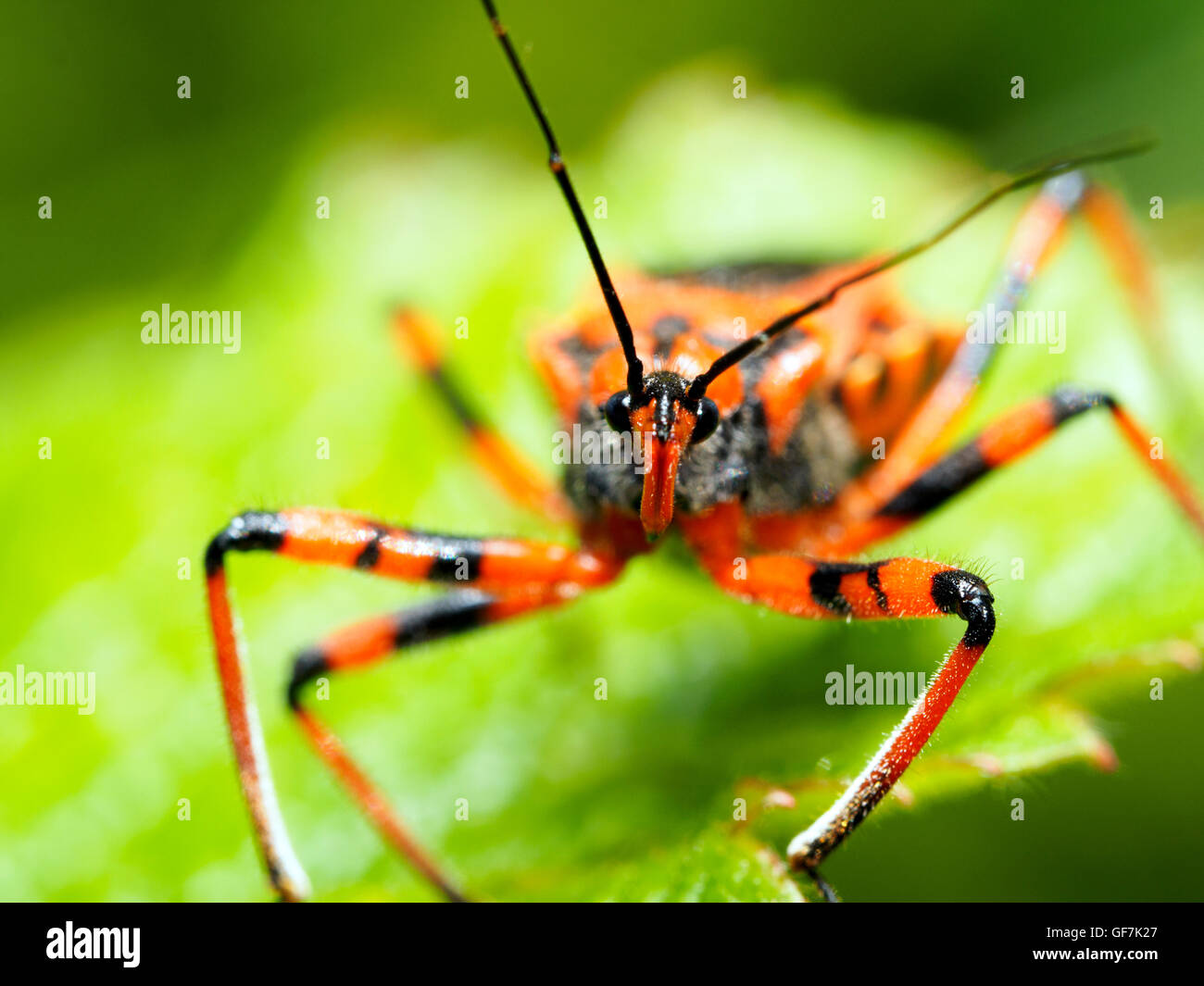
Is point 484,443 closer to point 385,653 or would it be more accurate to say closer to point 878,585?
point 385,653

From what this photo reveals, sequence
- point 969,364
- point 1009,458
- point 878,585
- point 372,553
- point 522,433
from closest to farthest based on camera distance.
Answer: point 878,585 → point 372,553 → point 1009,458 → point 969,364 → point 522,433

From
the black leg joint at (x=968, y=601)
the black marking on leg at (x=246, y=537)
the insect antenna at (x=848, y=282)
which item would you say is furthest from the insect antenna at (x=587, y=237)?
the black marking on leg at (x=246, y=537)

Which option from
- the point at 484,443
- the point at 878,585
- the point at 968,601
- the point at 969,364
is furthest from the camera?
the point at 484,443

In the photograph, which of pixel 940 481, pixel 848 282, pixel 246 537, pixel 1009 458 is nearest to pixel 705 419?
pixel 848 282

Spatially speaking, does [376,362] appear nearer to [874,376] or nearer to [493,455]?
[493,455]

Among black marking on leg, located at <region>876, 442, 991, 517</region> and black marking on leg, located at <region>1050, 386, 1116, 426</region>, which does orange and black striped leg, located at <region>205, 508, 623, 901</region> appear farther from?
black marking on leg, located at <region>1050, 386, 1116, 426</region>

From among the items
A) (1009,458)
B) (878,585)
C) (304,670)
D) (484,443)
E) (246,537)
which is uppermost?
(484,443)

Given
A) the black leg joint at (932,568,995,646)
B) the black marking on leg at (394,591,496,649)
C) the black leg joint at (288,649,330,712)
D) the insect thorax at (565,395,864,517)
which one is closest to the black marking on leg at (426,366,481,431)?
the insect thorax at (565,395,864,517)
